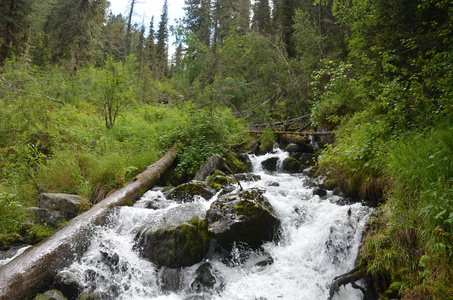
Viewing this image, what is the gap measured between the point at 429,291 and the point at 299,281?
5.58 ft

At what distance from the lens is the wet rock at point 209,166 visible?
7777mm

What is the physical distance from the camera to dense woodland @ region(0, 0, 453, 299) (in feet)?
10.9

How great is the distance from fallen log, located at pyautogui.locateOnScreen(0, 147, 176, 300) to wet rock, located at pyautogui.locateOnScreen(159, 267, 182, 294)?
1421mm

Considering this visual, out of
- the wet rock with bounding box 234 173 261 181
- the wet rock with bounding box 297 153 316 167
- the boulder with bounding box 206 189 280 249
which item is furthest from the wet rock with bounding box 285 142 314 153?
the boulder with bounding box 206 189 280 249

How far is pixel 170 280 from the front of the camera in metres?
4.02

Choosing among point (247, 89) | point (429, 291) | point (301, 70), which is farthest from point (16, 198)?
point (301, 70)

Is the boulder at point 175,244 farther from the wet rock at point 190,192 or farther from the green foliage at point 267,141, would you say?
the green foliage at point 267,141

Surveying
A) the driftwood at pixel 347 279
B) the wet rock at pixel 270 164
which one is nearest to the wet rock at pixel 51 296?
the driftwood at pixel 347 279

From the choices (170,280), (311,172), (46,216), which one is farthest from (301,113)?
(46,216)

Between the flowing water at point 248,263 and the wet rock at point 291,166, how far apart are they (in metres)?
4.16

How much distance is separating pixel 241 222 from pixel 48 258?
3009mm

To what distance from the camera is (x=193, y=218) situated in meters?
4.68

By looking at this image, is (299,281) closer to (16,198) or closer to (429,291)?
(429,291)

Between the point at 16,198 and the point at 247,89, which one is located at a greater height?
the point at 247,89
